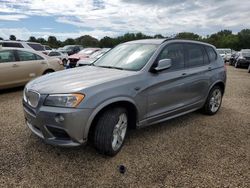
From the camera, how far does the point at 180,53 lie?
4.84 meters

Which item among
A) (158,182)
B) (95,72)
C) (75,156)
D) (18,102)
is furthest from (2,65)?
(158,182)

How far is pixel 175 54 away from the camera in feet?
15.5

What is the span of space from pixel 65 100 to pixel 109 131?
72 cm

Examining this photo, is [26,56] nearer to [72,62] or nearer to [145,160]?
[72,62]

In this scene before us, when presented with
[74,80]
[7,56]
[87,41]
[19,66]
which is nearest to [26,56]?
[19,66]

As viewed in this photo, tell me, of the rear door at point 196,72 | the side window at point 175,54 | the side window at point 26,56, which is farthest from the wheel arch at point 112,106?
the side window at point 26,56

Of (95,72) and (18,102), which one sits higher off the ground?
(95,72)

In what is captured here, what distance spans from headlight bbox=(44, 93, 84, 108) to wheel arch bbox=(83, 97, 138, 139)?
0.84ft

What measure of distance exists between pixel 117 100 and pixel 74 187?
1244mm

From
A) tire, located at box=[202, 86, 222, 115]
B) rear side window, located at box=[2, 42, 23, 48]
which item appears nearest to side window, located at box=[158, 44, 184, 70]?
tire, located at box=[202, 86, 222, 115]

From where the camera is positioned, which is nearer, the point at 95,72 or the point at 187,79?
the point at 95,72

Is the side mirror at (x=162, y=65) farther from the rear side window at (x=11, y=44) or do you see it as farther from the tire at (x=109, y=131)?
the rear side window at (x=11, y=44)

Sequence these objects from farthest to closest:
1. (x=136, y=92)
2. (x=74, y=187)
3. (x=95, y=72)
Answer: (x=95, y=72) < (x=136, y=92) < (x=74, y=187)

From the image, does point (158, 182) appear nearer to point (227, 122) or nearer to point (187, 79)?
point (187, 79)
